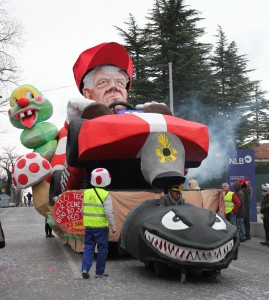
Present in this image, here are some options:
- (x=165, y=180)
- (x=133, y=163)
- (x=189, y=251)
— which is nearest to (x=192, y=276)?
(x=189, y=251)

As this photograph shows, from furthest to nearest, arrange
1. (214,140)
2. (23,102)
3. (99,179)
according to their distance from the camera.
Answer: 1. (214,140)
2. (23,102)
3. (99,179)

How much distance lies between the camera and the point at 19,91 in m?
14.0

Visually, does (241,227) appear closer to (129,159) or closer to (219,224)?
(129,159)

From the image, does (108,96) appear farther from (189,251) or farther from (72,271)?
(189,251)

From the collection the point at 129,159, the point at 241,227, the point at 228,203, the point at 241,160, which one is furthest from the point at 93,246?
the point at 241,160

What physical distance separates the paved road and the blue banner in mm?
5170

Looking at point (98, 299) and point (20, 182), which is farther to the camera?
point (20, 182)

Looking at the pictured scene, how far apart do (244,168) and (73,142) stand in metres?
7.34

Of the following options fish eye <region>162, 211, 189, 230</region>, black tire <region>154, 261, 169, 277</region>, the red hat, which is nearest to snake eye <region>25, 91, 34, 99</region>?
the red hat

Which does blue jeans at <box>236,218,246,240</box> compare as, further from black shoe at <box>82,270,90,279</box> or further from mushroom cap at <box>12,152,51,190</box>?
black shoe at <box>82,270,90,279</box>

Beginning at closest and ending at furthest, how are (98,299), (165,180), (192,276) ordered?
(98,299)
(192,276)
(165,180)

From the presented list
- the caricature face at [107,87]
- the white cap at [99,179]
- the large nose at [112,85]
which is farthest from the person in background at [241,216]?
the white cap at [99,179]

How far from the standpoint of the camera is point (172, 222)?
7.56 metres

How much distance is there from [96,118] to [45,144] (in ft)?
13.9
